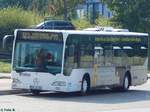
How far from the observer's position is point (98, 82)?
27906 millimetres

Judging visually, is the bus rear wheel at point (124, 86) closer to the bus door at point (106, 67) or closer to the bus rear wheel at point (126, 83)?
the bus rear wheel at point (126, 83)

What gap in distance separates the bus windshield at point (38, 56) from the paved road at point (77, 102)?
41.9 inches

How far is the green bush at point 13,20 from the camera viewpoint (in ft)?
186

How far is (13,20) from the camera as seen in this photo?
58562 millimetres

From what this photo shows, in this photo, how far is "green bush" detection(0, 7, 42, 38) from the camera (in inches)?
2235

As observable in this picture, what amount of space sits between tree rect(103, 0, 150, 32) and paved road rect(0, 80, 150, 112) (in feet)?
88.3

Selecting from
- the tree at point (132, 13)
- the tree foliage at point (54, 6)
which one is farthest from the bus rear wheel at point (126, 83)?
the tree foliage at point (54, 6)

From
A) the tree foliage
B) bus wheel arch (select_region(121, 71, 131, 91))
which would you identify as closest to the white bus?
bus wheel arch (select_region(121, 71, 131, 91))

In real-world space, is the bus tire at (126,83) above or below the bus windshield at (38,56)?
below

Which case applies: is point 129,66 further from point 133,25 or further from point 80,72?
point 133,25

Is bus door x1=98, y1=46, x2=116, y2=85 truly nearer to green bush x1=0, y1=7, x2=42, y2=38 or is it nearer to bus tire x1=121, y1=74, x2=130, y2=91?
bus tire x1=121, y1=74, x2=130, y2=91

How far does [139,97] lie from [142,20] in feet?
98.8


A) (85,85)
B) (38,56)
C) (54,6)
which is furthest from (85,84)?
(54,6)

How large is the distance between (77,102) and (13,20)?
35.8 meters
